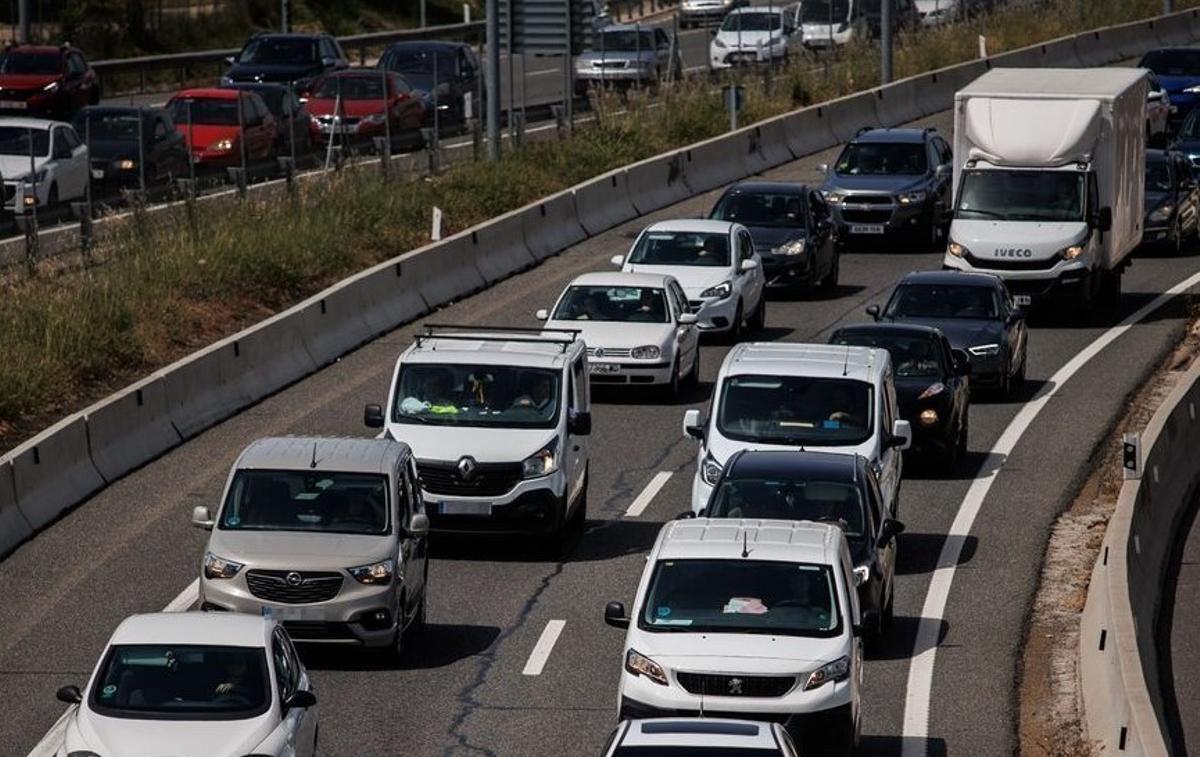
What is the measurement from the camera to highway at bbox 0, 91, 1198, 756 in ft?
57.1

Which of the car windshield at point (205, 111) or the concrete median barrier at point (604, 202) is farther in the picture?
the car windshield at point (205, 111)

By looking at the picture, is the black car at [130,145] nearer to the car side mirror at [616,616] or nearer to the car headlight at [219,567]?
the car headlight at [219,567]

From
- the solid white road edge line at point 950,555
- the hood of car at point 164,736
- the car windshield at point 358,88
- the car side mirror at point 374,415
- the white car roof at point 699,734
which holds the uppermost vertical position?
the car windshield at point 358,88

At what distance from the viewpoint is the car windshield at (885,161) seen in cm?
4103

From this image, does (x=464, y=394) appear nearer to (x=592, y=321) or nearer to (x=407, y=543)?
(x=407, y=543)

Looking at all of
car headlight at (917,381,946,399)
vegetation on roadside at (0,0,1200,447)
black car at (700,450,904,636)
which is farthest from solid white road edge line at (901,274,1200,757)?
vegetation on roadside at (0,0,1200,447)

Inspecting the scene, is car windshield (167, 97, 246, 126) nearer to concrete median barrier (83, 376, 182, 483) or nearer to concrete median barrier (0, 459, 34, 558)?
concrete median barrier (83, 376, 182, 483)

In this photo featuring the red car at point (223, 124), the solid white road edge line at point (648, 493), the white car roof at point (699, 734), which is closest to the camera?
the white car roof at point (699, 734)

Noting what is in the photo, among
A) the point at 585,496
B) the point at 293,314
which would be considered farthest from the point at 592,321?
the point at 585,496

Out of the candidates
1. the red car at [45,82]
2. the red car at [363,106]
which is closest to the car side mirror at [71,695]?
the red car at [363,106]

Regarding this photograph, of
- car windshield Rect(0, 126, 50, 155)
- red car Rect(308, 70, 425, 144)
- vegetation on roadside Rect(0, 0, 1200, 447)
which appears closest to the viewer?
vegetation on roadside Rect(0, 0, 1200, 447)

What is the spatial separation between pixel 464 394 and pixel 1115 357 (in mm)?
13571

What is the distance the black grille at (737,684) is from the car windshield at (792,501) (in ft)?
12.1

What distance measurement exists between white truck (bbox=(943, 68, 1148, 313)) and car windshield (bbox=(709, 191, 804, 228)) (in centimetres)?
235
